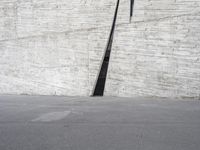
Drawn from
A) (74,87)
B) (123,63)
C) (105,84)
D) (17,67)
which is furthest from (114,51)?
(17,67)

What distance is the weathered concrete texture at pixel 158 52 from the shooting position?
10.9 metres

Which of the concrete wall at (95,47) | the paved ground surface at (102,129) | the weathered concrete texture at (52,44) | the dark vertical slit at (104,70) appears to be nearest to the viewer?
the paved ground surface at (102,129)

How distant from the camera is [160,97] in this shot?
1145cm

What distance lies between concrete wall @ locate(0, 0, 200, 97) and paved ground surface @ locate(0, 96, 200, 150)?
314cm

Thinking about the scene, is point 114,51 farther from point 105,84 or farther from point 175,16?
point 175,16

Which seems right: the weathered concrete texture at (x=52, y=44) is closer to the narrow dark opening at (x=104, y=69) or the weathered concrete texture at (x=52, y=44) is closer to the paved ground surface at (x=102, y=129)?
the narrow dark opening at (x=104, y=69)

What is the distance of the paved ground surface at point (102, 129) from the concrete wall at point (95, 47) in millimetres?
3136

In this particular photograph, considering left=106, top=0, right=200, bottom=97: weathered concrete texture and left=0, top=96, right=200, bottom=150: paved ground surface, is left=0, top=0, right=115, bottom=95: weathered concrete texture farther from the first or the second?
left=0, top=96, right=200, bottom=150: paved ground surface

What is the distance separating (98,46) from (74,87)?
2.09m

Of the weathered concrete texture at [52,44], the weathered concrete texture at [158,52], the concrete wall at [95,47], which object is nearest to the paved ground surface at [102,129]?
the weathered concrete texture at [158,52]

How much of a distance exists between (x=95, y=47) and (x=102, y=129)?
7.00 m

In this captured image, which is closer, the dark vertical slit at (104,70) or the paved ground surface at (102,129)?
the paved ground surface at (102,129)

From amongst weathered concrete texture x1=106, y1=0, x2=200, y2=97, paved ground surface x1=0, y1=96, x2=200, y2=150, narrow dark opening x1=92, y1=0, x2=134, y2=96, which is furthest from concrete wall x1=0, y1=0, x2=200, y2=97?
paved ground surface x1=0, y1=96, x2=200, y2=150

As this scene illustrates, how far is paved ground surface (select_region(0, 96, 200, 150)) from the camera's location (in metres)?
4.96
